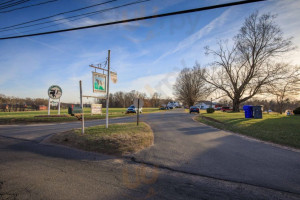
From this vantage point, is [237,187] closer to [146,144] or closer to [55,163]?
[146,144]

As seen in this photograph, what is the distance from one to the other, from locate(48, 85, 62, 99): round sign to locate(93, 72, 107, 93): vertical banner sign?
14.2 metres

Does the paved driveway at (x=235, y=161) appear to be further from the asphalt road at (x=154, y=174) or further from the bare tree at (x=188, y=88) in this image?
the bare tree at (x=188, y=88)

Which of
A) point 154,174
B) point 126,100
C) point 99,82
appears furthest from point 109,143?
point 126,100

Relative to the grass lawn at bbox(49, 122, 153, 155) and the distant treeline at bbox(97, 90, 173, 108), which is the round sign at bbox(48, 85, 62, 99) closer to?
the grass lawn at bbox(49, 122, 153, 155)

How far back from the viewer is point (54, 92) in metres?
20.0

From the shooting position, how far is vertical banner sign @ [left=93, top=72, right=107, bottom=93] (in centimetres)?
866

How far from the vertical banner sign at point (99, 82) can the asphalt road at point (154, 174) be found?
3854 mm

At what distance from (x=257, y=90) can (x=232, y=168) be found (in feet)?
91.8

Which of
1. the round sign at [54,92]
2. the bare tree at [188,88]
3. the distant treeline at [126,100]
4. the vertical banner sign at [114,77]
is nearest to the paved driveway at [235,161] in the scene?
the vertical banner sign at [114,77]

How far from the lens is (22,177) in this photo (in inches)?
142

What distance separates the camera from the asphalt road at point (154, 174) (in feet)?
9.80

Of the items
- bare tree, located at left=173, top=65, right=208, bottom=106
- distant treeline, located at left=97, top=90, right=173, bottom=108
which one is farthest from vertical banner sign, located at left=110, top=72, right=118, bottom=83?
distant treeline, located at left=97, top=90, right=173, bottom=108

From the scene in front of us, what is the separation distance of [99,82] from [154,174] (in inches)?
257

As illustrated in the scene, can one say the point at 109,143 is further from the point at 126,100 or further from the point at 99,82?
the point at 126,100
